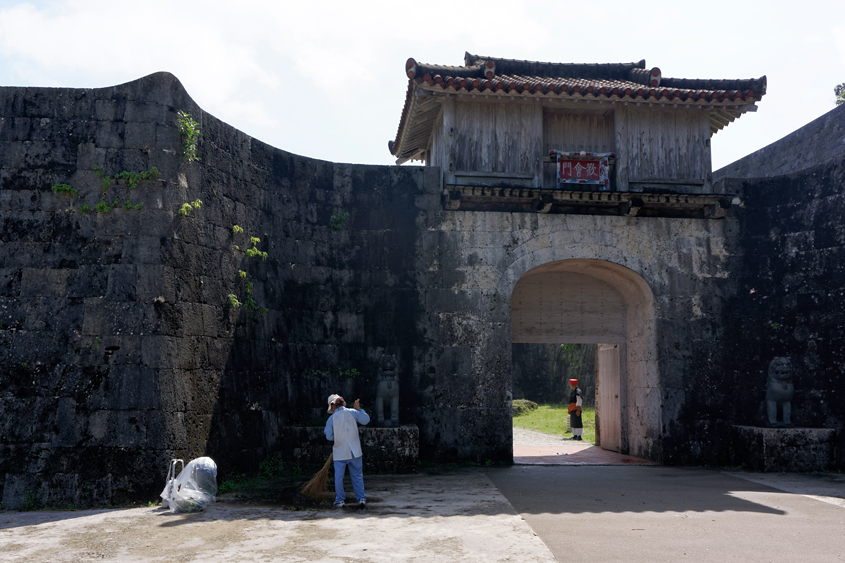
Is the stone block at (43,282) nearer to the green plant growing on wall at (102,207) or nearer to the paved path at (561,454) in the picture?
the green plant growing on wall at (102,207)

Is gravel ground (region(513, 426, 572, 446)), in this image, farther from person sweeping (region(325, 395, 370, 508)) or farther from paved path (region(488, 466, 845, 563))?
person sweeping (region(325, 395, 370, 508))

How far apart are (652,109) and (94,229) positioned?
10.2 meters

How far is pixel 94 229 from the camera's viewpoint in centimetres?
851

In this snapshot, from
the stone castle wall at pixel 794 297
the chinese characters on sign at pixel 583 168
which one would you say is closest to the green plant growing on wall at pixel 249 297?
the chinese characters on sign at pixel 583 168

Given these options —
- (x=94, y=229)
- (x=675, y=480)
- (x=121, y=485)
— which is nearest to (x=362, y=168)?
(x=94, y=229)

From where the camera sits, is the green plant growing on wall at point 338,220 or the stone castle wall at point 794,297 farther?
the green plant growing on wall at point 338,220

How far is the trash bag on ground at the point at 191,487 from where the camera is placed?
7504 millimetres

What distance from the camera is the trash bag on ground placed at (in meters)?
7.50

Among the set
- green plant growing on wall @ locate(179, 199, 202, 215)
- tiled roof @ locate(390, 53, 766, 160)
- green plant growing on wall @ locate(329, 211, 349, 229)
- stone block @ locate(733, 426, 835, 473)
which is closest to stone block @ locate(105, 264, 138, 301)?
green plant growing on wall @ locate(179, 199, 202, 215)

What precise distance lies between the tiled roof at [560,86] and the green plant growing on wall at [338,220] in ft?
8.53

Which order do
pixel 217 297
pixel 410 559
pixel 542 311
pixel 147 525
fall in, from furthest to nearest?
pixel 542 311 < pixel 217 297 < pixel 147 525 < pixel 410 559

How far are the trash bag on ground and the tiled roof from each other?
732 cm

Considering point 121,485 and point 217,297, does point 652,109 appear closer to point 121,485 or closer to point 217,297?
point 217,297

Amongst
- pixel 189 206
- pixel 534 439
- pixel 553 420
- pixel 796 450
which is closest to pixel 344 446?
pixel 189 206
